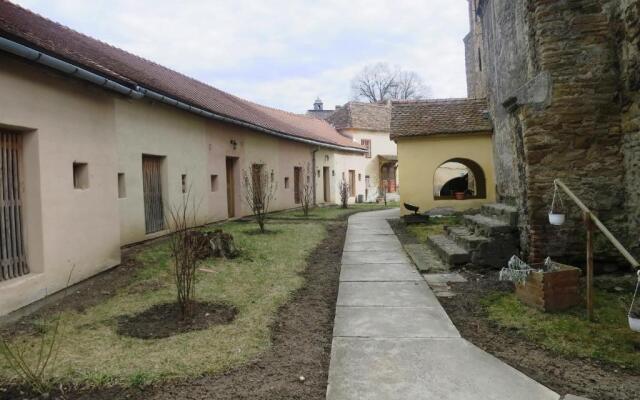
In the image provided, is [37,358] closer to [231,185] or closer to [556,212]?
[556,212]

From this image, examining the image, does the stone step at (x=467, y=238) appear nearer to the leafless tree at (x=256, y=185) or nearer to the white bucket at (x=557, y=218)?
the white bucket at (x=557, y=218)

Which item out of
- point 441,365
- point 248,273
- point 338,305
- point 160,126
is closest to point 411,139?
point 160,126

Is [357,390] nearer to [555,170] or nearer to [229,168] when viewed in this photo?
[555,170]

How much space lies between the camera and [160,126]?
10375 mm

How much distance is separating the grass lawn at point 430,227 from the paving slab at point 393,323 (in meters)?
4.98

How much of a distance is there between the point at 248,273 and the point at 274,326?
2.42m

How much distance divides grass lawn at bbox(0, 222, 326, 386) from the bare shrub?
0.22ft

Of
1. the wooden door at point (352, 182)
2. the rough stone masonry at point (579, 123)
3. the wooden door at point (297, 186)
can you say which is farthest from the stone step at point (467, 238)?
the wooden door at point (352, 182)

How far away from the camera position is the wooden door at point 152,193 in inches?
392

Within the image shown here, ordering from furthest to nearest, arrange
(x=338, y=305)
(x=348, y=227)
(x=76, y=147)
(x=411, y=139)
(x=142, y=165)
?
1. (x=411, y=139)
2. (x=348, y=227)
3. (x=142, y=165)
4. (x=76, y=147)
5. (x=338, y=305)

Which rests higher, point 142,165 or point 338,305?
point 142,165

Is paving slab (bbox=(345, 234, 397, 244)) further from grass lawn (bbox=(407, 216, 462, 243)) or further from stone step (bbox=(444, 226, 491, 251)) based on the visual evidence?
stone step (bbox=(444, 226, 491, 251))

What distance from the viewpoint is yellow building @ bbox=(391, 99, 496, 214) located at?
13539 millimetres

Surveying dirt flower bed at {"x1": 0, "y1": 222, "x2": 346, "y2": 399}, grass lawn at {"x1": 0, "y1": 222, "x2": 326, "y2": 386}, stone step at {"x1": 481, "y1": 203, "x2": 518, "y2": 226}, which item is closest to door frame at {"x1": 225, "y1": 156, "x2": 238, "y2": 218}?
grass lawn at {"x1": 0, "y1": 222, "x2": 326, "y2": 386}
